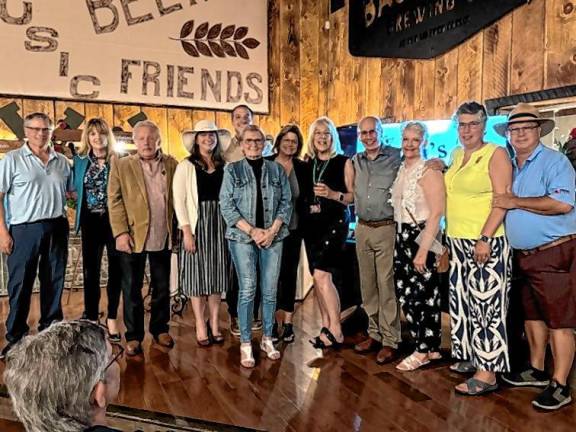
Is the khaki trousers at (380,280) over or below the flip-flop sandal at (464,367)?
over

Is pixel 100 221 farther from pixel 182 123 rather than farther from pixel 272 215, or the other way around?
pixel 182 123

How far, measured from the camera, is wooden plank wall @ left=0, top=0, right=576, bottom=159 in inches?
131

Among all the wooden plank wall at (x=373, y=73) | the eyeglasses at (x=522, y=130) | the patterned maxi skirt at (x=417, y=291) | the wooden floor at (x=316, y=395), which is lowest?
the wooden floor at (x=316, y=395)

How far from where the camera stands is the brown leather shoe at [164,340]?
3494mm

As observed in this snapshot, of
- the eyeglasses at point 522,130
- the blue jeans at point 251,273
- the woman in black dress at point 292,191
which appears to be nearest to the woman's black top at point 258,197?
the blue jeans at point 251,273

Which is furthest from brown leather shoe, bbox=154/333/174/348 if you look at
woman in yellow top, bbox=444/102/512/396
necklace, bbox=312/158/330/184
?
woman in yellow top, bbox=444/102/512/396

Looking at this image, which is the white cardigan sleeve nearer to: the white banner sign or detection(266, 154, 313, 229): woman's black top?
detection(266, 154, 313, 229): woman's black top

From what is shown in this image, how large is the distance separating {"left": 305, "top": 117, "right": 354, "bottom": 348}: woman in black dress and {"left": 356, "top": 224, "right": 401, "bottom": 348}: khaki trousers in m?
0.17

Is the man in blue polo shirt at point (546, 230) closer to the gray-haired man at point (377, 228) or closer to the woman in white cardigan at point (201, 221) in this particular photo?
the gray-haired man at point (377, 228)

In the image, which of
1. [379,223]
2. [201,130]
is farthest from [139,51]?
[379,223]

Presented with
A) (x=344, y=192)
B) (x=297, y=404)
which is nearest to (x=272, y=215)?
(x=344, y=192)

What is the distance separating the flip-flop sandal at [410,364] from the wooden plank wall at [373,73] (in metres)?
1.78

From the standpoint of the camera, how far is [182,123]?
555cm

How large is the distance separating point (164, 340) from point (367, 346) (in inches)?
49.8
